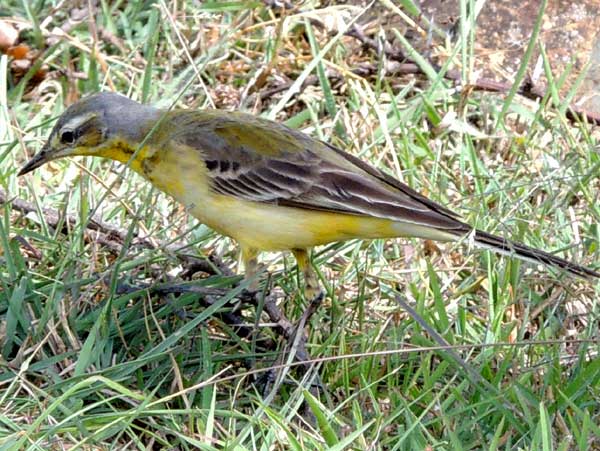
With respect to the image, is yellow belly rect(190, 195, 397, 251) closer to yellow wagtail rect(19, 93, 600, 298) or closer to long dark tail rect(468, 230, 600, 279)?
yellow wagtail rect(19, 93, 600, 298)

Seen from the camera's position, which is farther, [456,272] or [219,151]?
[456,272]

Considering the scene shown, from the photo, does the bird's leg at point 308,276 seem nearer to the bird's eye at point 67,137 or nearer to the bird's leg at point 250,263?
the bird's leg at point 250,263

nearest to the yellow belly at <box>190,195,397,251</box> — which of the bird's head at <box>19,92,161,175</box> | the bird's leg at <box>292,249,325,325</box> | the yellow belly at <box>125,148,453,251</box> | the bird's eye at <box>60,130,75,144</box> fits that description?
the yellow belly at <box>125,148,453,251</box>

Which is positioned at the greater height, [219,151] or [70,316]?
[219,151]

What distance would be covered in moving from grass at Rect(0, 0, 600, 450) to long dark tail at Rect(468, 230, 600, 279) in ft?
0.93

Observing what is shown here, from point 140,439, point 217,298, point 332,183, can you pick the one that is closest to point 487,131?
point 332,183

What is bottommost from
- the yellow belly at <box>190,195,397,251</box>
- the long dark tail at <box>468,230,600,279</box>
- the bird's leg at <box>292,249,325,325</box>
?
the bird's leg at <box>292,249,325,325</box>

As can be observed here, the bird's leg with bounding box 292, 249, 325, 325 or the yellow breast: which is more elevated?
the yellow breast

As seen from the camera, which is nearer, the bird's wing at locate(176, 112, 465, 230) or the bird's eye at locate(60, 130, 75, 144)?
the bird's wing at locate(176, 112, 465, 230)

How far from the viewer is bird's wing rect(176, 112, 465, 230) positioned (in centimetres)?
504

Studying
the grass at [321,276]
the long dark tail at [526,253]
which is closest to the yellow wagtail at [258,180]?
the long dark tail at [526,253]

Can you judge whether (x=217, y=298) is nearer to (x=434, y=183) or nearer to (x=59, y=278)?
(x=59, y=278)

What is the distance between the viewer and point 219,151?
17.5ft

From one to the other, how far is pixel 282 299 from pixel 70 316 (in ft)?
3.52
